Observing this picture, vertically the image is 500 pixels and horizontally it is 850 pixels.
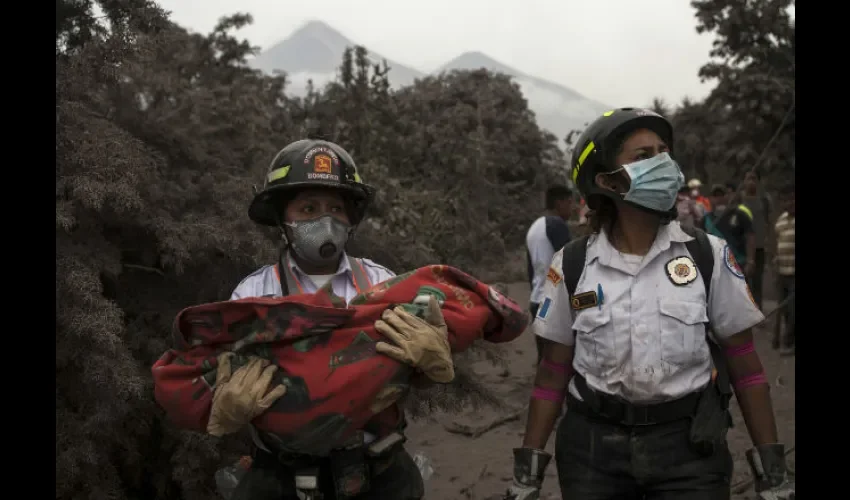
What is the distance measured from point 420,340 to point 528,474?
2.60ft

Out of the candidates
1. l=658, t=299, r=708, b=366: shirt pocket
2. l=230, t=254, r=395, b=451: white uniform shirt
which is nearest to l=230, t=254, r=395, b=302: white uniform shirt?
l=230, t=254, r=395, b=451: white uniform shirt

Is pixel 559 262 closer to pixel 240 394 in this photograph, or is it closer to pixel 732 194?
pixel 240 394

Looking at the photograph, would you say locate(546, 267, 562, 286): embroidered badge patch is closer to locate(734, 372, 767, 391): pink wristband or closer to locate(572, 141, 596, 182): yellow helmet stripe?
locate(572, 141, 596, 182): yellow helmet stripe

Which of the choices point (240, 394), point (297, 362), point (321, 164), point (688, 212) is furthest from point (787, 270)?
point (240, 394)

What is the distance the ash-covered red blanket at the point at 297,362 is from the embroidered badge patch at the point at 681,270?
0.92 m

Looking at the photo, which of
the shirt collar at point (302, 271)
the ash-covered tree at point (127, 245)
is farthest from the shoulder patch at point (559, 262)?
the ash-covered tree at point (127, 245)

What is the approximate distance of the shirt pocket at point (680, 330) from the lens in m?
2.49

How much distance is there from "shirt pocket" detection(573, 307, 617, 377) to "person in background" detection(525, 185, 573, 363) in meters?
3.89

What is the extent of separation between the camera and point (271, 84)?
51.4 feet

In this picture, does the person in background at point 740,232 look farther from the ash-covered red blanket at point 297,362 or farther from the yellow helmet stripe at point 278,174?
the ash-covered red blanket at point 297,362

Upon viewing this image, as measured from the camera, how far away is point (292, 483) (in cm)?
241

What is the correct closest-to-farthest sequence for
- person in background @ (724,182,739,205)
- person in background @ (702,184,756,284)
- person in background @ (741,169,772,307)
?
1. person in background @ (702,184,756,284)
2. person in background @ (724,182,739,205)
3. person in background @ (741,169,772,307)

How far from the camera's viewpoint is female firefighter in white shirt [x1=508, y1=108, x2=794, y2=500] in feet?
8.20

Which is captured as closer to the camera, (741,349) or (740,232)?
(741,349)
